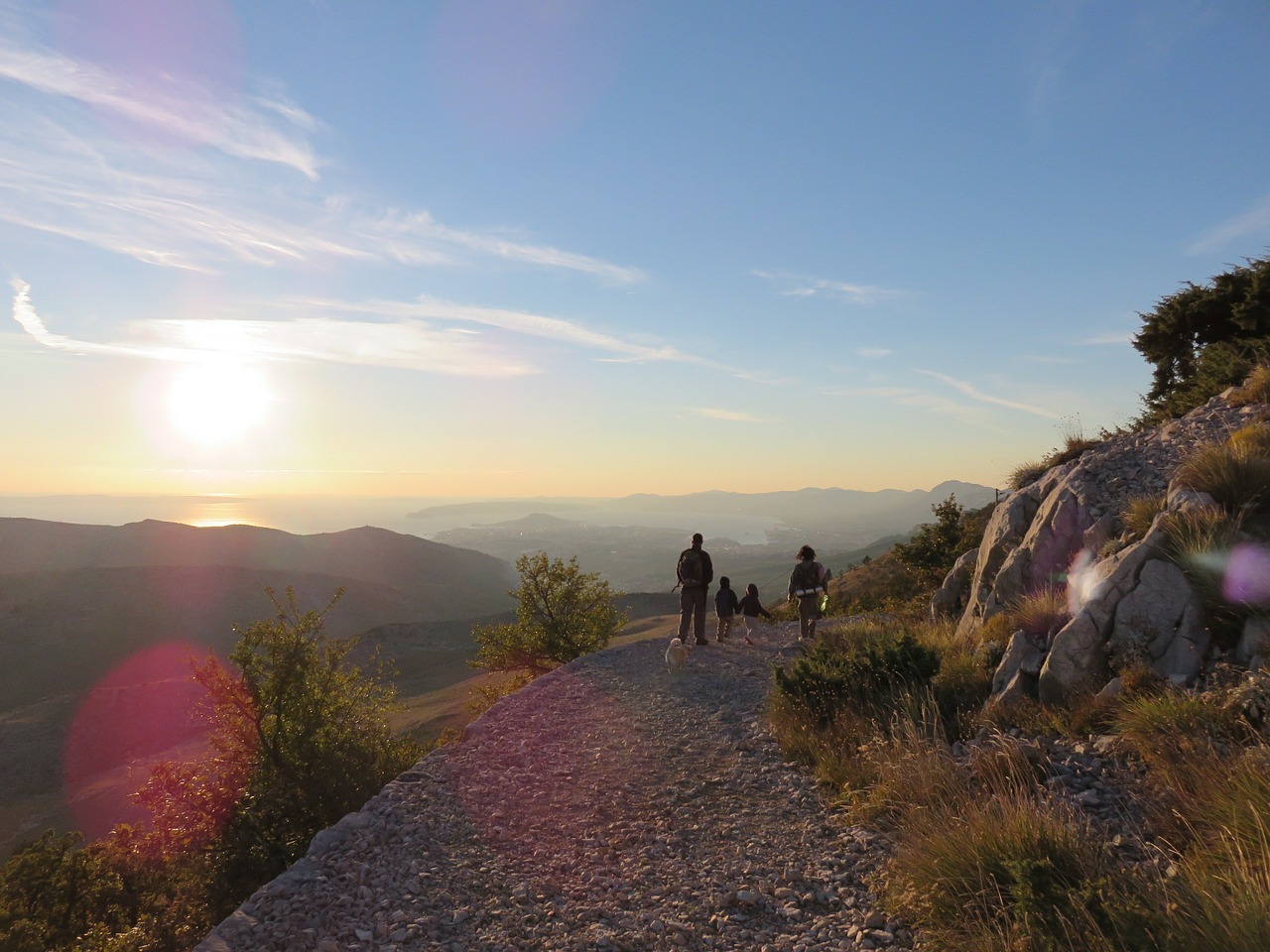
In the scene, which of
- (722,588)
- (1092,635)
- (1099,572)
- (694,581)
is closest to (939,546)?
(722,588)

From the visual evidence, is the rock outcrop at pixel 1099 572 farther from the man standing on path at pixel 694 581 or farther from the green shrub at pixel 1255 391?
the man standing on path at pixel 694 581

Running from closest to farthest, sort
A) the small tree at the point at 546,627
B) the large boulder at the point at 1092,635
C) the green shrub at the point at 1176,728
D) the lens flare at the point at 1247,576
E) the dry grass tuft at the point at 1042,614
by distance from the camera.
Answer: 1. the green shrub at the point at 1176,728
2. the lens flare at the point at 1247,576
3. the large boulder at the point at 1092,635
4. the dry grass tuft at the point at 1042,614
5. the small tree at the point at 546,627

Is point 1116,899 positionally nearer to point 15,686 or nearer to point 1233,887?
point 1233,887

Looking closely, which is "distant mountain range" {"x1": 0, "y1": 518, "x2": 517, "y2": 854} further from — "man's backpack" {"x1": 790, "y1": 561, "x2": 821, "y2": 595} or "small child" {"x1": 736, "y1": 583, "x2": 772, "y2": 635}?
"man's backpack" {"x1": 790, "y1": 561, "x2": 821, "y2": 595}

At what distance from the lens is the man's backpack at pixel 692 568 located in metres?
16.7

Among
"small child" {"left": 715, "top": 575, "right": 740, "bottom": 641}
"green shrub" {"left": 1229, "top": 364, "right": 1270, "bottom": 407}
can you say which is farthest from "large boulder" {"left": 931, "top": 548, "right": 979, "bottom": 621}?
"green shrub" {"left": 1229, "top": 364, "right": 1270, "bottom": 407}

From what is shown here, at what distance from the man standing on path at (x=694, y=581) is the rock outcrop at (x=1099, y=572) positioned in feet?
19.3

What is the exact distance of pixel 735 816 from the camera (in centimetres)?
711

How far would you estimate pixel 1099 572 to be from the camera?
8.58 meters

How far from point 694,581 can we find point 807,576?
2.93m

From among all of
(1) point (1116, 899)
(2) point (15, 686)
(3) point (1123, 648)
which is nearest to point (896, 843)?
(1) point (1116, 899)

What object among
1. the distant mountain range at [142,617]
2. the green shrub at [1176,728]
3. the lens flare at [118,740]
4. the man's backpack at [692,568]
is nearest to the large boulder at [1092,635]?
the green shrub at [1176,728]

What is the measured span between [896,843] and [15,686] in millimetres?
93858

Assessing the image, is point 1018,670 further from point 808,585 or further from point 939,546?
point 939,546
